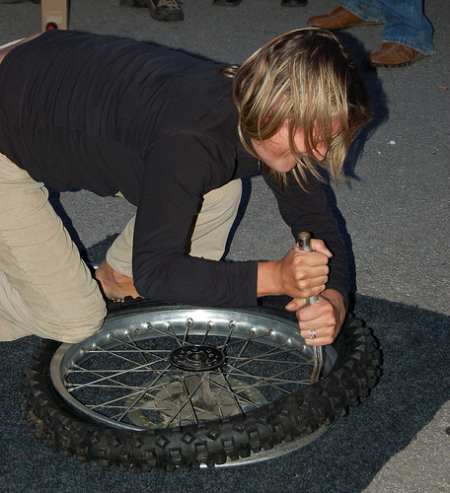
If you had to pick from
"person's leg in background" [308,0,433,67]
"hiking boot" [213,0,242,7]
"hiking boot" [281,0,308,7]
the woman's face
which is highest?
the woman's face

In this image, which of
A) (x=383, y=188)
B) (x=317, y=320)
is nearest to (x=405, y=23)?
(x=383, y=188)

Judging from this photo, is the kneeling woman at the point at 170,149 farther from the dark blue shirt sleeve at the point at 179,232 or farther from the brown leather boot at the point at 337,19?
the brown leather boot at the point at 337,19

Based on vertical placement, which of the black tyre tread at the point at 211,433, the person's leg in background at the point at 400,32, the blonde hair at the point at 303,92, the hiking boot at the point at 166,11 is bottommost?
the hiking boot at the point at 166,11

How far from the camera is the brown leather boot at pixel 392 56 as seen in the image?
161 inches

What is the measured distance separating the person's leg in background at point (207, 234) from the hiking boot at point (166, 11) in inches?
99.2

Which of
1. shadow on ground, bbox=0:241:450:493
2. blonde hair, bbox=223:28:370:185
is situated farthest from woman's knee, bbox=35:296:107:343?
blonde hair, bbox=223:28:370:185

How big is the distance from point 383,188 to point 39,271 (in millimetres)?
1476

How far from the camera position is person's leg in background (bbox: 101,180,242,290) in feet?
6.95

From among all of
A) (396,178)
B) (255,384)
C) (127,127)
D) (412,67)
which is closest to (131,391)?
(255,384)

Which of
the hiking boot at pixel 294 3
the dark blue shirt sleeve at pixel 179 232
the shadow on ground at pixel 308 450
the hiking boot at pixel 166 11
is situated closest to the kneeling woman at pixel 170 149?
the dark blue shirt sleeve at pixel 179 232

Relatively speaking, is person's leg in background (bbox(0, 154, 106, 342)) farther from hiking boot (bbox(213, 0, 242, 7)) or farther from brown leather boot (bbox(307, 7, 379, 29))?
hiking boot (bbox(213, 0, 242, 7))

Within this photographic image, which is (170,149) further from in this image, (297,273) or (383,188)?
(383,188)

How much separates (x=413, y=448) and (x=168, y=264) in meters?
0.67

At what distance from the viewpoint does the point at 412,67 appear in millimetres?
4176
